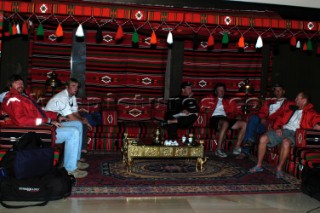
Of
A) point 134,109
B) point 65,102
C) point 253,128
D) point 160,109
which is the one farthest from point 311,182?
point 134,109

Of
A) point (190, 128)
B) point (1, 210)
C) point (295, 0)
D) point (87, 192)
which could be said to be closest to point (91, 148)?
point (190, 128)

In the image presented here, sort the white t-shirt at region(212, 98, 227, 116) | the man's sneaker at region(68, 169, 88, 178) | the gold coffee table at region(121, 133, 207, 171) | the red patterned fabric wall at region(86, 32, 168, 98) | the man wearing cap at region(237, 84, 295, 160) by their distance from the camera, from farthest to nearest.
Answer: the red patterned fabric wall at region(86, 32, 168, 98) → the white t-shirt at region(212, 98, 227, 116) → the man wearing cap at region(237, 84, 295, 160) → the gold coffee table at region(121, 133, 207, 171) → the man's sneaker at region(68, 169, 88, 178)

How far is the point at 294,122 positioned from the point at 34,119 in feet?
11.9

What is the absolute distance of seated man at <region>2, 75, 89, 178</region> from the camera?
5195mm

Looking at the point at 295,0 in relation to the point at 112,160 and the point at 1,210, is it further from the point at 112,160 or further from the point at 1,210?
the point at 1,210

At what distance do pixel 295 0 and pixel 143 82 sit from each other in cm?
321

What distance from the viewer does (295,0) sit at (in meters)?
6.45

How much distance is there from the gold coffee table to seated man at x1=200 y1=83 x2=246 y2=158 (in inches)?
51.8

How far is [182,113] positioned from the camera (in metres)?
7.19

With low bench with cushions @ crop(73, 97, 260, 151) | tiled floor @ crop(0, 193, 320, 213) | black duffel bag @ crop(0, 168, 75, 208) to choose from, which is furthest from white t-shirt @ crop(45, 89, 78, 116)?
tiled floor @ crop(0, 193, 320, 213)

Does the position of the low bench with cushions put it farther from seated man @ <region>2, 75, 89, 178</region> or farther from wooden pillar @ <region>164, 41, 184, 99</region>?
seated man @ <region>2, 75, 89, 178</region>

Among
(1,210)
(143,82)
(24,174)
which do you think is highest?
(143,82)

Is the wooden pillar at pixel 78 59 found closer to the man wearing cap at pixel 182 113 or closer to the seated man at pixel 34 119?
the man wearing cap at pixel 182 113

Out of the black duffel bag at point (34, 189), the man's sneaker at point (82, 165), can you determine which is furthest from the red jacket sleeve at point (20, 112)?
the black duffel bag at point (34, 189)
